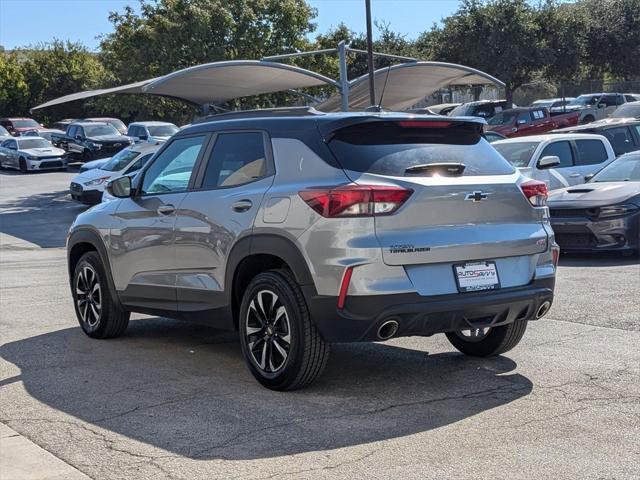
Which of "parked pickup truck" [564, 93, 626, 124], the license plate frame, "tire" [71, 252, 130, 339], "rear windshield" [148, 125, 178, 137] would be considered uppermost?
"rear windshield" [148, 125, 178, 137]

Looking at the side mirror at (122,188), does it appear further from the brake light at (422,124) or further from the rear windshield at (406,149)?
the brake light at (422,124)

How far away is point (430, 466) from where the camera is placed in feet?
16.9

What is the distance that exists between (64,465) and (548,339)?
439 cm

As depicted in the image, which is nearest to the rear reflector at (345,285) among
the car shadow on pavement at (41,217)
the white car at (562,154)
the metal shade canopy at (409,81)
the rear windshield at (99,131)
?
the white car at (562,154)

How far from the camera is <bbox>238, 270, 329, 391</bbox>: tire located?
21.0ft

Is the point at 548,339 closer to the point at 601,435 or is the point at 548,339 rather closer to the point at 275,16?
the point at 601,435

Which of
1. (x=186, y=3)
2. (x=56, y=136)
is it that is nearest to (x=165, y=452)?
(x=186, y=3)

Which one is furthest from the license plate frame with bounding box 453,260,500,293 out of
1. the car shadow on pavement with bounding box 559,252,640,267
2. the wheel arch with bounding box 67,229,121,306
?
the car shadow on pavement with bounding box 559,252,640,267

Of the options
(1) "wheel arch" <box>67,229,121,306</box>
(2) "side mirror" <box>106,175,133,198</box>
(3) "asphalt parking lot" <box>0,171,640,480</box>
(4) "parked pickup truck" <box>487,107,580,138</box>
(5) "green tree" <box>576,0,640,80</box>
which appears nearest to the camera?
(3) "asphalt parking lot" <box>0,171,640,480</box>

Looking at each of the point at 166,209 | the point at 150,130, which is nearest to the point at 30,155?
the point at 150,130

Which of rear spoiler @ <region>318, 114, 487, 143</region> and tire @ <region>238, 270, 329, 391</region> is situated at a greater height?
rear spoiler @ <region>318, 114, 487, 143</region>

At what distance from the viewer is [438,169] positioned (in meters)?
6.53

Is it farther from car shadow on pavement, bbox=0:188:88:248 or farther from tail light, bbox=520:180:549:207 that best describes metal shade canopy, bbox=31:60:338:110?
tail light, bbox=520:180:549:207

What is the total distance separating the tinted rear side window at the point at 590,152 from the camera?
57.6 ft
